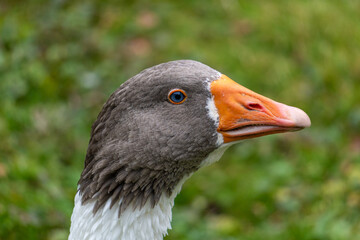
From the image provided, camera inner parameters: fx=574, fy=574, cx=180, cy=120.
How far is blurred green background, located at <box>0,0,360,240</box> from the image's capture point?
19.2 feet

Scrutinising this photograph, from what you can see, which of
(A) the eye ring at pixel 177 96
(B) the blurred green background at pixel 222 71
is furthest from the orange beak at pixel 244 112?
(B) the blurred green background at pixel 222 71

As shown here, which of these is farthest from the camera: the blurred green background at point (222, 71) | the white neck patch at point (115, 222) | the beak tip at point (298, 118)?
the blurred green background at point (222, 71)

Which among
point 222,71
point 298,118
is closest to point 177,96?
point 298,118

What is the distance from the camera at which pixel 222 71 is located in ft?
25.3

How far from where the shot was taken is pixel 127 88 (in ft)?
11.7

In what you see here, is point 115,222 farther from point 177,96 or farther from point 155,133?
point 177,96

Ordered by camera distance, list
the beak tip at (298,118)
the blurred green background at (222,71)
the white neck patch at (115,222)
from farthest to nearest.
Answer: the blurred green background at (222,71)
the white neck patch at (115,222)
the beak tip at (298,118)

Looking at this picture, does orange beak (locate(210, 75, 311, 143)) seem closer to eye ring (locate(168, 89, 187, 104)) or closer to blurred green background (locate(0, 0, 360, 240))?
eye ring (locate(168, 89, 187, 104))

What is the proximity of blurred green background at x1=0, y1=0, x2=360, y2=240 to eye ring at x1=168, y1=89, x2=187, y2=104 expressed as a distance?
2.22m

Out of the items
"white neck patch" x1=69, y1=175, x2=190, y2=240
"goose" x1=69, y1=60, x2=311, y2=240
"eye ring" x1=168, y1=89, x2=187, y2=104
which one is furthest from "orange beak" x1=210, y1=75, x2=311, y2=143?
"white neck patch" x1=69, y1=175, x2=190, y2=240

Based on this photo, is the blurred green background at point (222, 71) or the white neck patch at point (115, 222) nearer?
the white neck patch at point (115, 222)

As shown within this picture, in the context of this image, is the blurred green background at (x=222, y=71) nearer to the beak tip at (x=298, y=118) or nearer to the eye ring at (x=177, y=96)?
the eye ring at (x=177, y=96)

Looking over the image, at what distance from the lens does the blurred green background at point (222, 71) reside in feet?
19.2

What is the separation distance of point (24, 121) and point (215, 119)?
3.74 metres
